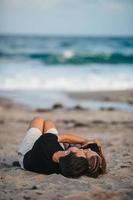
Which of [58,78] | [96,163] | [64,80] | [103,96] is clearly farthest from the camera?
[58,78]

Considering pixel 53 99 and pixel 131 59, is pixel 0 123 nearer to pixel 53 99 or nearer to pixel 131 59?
pixel 53 99

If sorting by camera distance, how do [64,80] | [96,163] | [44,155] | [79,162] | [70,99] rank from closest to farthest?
[79,162] → [96,163] → [44,155] → [70,99] → [64,80]

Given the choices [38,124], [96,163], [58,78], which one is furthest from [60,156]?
[58,78]

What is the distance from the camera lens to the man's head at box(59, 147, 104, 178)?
4.48 m

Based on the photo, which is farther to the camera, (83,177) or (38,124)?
(38,124)

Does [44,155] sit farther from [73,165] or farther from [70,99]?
[70,99]

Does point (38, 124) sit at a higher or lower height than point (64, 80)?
lower

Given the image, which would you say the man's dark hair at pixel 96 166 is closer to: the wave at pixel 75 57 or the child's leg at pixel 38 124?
the child's leg at pixel 38 124

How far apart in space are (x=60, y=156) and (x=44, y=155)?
0.71ft

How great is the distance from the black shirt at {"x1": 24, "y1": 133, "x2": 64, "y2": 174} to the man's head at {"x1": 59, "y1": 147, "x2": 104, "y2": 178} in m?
0.19

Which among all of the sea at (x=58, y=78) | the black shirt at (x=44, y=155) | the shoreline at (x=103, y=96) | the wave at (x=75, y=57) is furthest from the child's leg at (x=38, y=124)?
the wave at (x=75, y=57)

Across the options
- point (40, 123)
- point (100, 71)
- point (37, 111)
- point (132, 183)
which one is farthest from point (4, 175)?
→ point (100, 71)

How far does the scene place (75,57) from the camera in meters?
29.9

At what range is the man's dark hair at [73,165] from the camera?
447 cm
